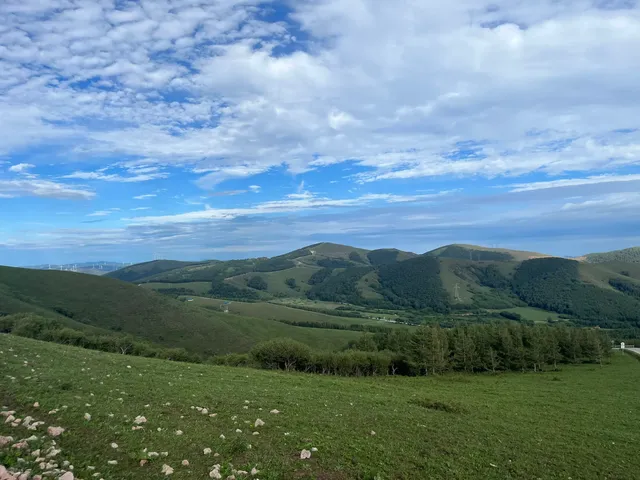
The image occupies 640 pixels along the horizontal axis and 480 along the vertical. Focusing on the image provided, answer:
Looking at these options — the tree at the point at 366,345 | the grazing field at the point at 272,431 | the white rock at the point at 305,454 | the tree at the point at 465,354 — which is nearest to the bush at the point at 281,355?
the tree at the point at 366,345

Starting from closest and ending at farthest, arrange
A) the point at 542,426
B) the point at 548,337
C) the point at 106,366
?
the point at 542,426 → the point at 106,366 → the point at 548,337

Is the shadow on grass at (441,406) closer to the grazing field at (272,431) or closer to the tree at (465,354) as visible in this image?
the grazing field at (272,431)

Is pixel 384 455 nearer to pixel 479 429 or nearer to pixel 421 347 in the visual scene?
pixel 479 429

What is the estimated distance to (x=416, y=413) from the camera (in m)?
24.1

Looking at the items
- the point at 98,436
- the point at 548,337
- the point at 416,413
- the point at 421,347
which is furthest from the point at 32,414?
the point at 548,337

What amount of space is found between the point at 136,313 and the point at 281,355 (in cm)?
10441

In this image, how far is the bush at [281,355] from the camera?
7094 centimetres

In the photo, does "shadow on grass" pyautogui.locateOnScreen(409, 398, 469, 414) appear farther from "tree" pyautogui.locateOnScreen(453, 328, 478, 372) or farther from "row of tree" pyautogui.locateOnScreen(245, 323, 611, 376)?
"tree" pyautogui.locateOnScreen(453, 328, 478, 372)

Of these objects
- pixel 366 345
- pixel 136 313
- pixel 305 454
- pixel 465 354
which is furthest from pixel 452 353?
pixel 136 313

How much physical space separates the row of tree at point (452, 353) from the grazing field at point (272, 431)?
141 ft

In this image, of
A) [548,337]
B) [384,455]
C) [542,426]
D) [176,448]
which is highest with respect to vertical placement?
[176,448]

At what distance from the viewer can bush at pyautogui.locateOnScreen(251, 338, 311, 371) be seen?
233ft

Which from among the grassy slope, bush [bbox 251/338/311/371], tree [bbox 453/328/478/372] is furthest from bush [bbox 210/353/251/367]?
the grassy slope

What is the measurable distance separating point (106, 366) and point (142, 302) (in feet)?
479
